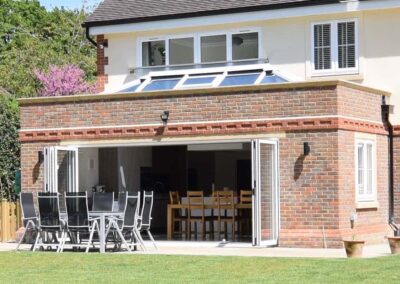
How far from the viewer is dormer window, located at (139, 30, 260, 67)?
27.0 meters

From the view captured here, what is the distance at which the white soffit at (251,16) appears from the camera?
25078 millimetres

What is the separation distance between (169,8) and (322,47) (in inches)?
184

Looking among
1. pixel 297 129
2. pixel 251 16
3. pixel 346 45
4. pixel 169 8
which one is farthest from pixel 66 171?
pixel 346 45

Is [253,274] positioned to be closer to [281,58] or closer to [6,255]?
[6,255]

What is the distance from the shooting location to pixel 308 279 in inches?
588

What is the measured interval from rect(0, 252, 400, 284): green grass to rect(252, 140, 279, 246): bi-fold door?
3708 millimetres

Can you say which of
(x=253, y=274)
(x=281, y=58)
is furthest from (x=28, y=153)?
Answer: (x=253, y=274)

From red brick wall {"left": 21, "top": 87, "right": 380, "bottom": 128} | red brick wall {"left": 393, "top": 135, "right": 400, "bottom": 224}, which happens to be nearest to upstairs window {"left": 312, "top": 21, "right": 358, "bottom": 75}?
red brick wall {"left": 21, "top": 87, "right": 380, "bottom": 128}

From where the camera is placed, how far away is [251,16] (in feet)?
86.6

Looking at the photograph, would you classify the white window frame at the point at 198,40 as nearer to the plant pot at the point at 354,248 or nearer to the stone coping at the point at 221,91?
the stone coping at the point at 221,91

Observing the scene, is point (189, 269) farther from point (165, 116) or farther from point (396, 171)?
point (396, 171)

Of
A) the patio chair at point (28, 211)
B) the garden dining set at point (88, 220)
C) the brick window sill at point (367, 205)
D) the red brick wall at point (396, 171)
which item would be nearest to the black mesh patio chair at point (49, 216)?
the garden dining set at point (88, 220)

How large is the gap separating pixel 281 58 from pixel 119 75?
501 cm

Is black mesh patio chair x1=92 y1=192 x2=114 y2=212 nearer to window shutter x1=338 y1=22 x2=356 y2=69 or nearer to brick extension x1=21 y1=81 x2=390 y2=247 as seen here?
brick extension x1=21 y1=81 x2=390 y2=247
